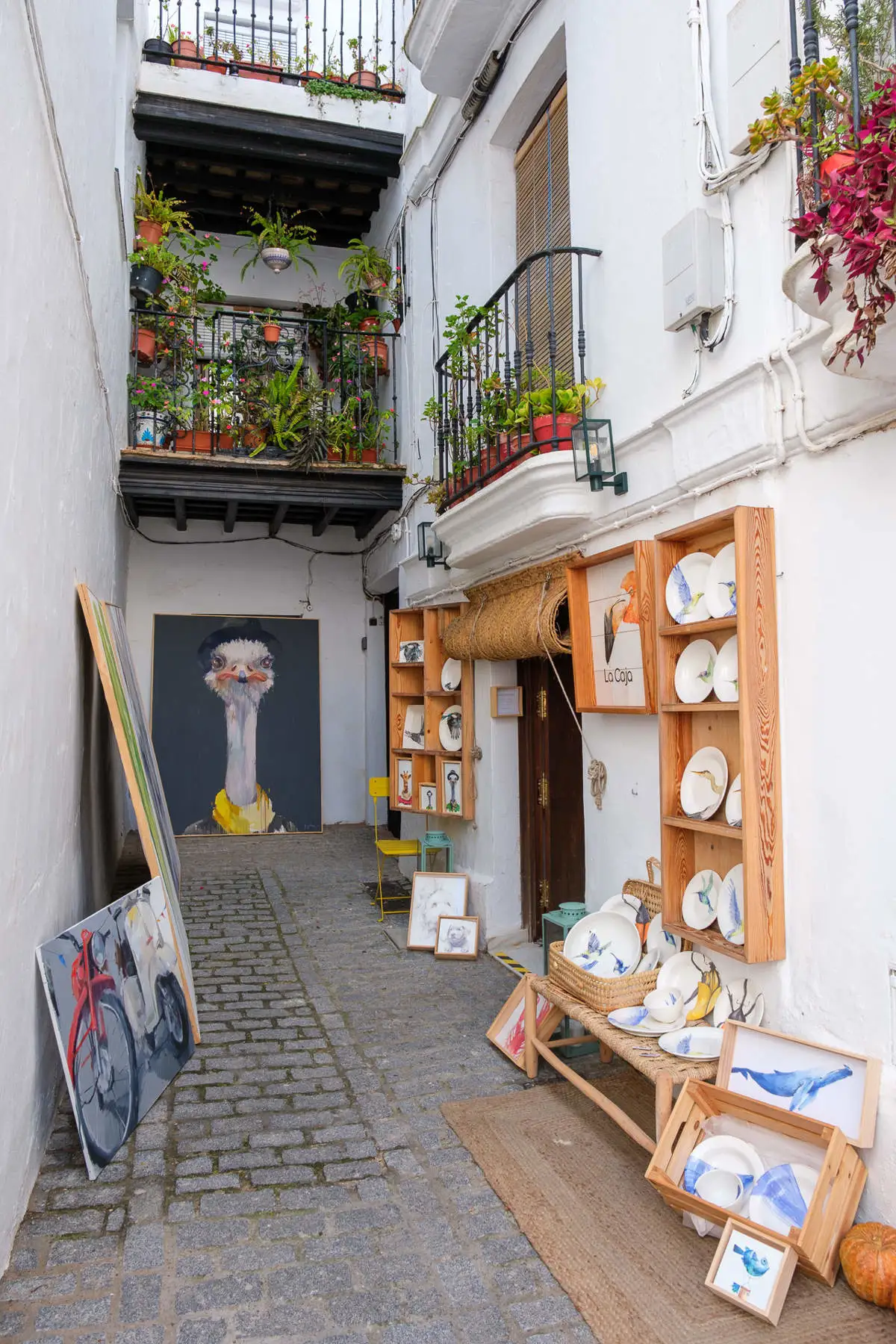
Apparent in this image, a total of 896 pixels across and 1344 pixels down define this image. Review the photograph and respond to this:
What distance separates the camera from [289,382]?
7.68 metres

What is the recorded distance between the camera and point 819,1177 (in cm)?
238

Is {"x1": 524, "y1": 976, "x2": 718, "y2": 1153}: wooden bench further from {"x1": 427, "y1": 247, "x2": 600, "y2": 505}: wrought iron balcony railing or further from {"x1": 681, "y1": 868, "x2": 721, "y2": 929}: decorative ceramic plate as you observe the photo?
{"x1": 427, "y1": 247, "x2": 600, "y2": 505}: wrought iron balcony railing

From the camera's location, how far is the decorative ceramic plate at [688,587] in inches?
131

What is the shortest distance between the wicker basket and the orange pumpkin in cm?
105

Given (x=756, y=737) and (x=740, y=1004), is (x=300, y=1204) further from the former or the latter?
(x=756, y=737)

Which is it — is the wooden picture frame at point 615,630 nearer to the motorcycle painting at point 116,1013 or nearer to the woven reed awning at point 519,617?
the woven reed awning at point 519,617

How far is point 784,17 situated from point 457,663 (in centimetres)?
415

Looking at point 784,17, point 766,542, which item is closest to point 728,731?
point 766,542

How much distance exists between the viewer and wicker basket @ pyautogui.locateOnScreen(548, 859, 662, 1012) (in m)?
3.35

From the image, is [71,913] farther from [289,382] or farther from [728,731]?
[289,382]

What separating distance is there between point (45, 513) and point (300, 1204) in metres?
2.51

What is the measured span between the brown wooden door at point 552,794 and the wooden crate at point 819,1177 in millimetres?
2507

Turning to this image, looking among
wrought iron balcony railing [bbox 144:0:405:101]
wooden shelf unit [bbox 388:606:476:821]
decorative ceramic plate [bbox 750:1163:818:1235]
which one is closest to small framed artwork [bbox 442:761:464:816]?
wooden shelf unit [bbox 388:606:476:821]

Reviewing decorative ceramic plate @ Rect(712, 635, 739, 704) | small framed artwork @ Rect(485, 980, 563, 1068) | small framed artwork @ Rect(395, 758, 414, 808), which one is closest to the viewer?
decorative ceramic plate @ Rect(712, 635, 739, 704)
